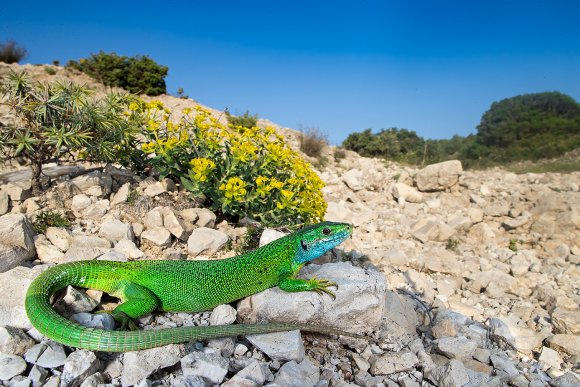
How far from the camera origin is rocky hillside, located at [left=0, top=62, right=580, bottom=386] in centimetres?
343

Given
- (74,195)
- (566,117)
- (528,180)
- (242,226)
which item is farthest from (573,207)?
(566,117)

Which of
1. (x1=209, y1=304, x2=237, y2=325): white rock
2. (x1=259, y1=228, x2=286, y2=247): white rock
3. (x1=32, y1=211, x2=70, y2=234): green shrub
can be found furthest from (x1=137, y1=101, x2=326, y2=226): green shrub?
(x1=209, y1=304, x2=237, y2=325): white rock

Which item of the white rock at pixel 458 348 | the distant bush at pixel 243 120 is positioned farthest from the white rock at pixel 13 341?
the distant bush at pixel 243 120

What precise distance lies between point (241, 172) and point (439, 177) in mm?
9486

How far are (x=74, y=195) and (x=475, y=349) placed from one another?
617 cm

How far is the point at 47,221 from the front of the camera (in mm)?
5844

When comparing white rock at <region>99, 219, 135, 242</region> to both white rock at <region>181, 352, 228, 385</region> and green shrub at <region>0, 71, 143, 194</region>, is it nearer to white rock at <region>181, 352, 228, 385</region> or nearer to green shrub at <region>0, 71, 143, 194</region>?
green shrub at <region>0, 71, 143, 194</region>

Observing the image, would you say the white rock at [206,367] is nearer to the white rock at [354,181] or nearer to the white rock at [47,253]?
the white rock at [47,253]

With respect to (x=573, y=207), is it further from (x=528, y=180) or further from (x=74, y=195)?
(x=74, y=195)

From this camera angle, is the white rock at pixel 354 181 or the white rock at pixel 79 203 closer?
the white rock at pixel 79 203

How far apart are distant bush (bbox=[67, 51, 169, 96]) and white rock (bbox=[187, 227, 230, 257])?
21355 mm

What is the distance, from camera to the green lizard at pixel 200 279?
12.7ft

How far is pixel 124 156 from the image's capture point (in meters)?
7.07

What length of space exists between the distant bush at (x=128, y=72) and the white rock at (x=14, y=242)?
21089 millimetres
